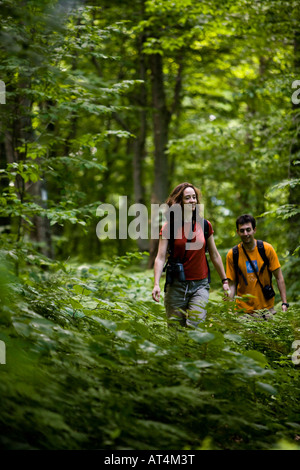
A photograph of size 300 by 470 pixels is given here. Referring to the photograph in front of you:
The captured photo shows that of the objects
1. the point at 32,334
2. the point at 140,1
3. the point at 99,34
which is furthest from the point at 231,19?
the point at 32,334

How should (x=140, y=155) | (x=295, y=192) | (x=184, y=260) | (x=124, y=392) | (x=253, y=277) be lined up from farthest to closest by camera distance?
(x=140, y=155) < (x=295, y=192) < (x=253, y=277) < (x=184, y=260) < (x=124, y=392)

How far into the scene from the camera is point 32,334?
2512 millimetres

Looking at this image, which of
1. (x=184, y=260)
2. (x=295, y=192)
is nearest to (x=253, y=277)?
(x=184, y=260)

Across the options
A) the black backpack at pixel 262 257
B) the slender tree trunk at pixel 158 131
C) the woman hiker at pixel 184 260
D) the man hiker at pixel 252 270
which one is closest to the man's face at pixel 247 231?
the man hiker at pixel 252 270

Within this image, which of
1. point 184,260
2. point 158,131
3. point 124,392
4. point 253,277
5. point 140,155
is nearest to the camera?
point 124,392

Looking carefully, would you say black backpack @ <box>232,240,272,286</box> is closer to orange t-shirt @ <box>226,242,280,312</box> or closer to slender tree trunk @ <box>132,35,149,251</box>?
orange t-shirt @ <box>226,242,280,312</box>

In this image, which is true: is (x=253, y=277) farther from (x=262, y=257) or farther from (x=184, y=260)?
(x=184, y=260)

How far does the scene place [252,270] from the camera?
19.3 feet

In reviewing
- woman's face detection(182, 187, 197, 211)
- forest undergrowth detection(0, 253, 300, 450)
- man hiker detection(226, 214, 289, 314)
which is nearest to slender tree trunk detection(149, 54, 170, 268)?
man hiker detection(226, 214, 289, 314)

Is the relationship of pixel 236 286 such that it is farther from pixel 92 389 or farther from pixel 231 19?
pixel 231 19

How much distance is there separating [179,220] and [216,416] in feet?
10.6

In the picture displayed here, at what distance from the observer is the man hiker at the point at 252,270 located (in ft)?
19.2

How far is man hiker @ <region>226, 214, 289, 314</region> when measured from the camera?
5840 mm
